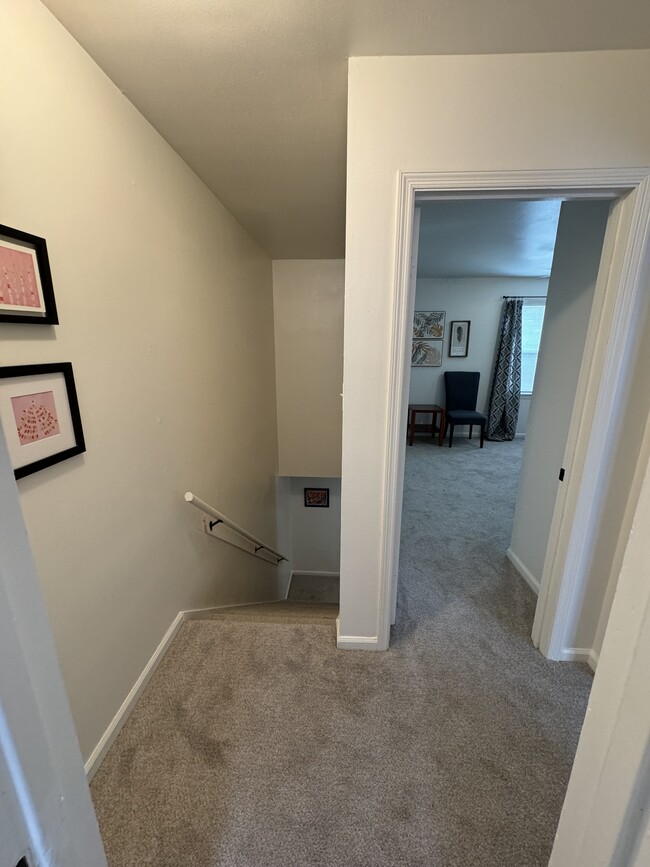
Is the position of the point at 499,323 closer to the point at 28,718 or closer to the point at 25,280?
the point at 25,280

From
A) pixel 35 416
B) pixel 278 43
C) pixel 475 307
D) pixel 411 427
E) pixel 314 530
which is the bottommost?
pixel 314 530

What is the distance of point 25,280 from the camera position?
0.95 m

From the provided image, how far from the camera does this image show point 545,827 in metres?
1.07

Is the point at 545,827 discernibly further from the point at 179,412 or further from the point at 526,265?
the point at 526,265

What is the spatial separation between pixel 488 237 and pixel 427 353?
97.3 inches

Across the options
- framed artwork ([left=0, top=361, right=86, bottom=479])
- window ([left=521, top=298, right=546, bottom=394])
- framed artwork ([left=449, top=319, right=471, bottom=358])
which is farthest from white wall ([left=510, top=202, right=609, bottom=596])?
window ([left=521, top=298, right=546, bottom=394])

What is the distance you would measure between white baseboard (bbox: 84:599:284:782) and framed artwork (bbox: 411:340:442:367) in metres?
5.00

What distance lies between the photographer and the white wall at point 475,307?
559cm

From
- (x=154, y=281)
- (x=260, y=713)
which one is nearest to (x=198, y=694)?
(x=260, y=713)

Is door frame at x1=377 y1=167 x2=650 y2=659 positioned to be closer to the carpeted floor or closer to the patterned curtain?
the carpeted floor

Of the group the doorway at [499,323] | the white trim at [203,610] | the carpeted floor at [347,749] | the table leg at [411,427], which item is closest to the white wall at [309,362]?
the doorway at [499,323]

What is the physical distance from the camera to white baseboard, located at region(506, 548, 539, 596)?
83.2 inches

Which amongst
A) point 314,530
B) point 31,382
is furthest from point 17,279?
point 314,530

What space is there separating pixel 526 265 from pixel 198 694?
561 centimetres
